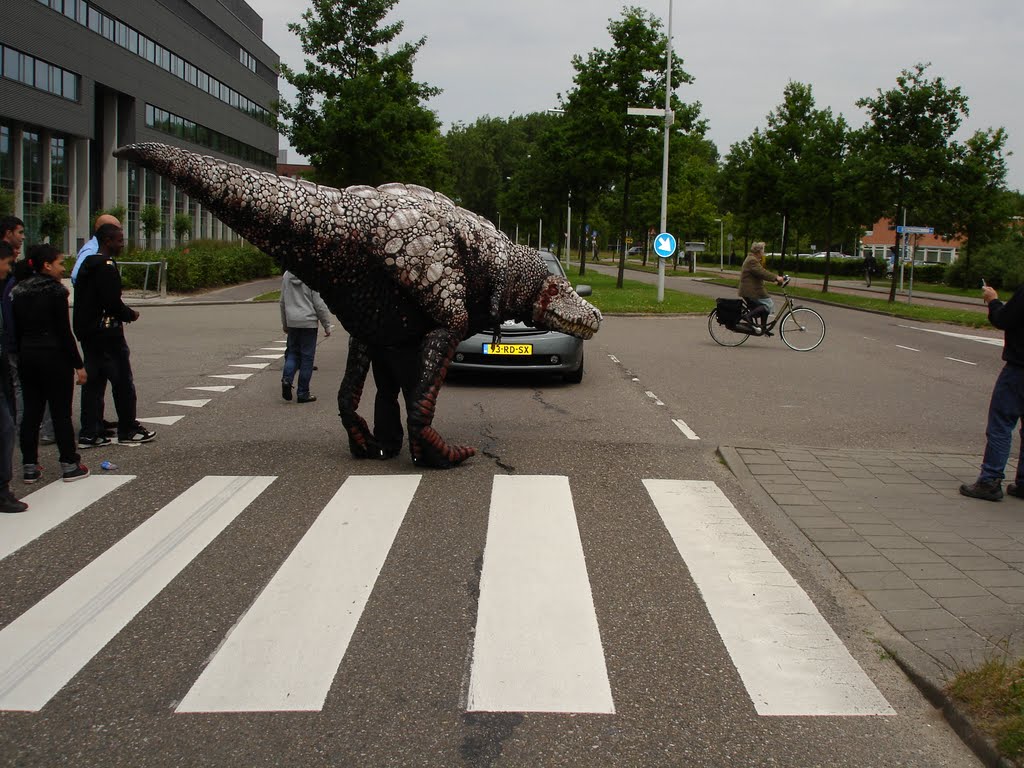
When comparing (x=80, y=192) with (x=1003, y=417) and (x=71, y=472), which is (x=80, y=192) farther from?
(x=1003, y=417)

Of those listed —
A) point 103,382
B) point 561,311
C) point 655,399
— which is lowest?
point 655,399

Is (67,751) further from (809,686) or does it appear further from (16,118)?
(16,118)

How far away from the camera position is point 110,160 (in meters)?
51.7

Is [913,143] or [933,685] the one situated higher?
[913,143]

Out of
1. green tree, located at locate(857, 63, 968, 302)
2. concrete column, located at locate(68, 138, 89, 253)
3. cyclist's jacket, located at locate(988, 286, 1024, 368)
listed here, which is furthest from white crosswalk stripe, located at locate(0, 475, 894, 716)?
concrete column, located at locate(68, 138, 89, 253)

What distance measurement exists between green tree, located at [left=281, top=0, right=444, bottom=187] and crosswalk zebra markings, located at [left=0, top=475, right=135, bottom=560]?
2808cm

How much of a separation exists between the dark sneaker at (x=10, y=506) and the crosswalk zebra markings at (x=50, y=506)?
5cm

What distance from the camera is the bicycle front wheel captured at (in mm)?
17422

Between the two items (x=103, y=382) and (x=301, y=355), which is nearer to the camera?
(x=103, y=382)

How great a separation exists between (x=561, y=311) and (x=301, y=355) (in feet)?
11.7

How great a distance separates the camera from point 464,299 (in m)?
7.51

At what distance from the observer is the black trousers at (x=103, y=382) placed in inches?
330

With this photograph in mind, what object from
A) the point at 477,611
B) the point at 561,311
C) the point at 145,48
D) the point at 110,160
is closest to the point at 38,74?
the point at 110,160

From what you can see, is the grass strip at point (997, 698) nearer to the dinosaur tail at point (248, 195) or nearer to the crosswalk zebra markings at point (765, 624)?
the crosswalk zebra markings at point (765, 624)
